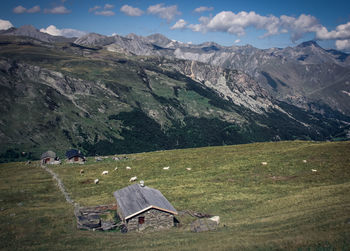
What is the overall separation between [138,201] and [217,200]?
1349cm

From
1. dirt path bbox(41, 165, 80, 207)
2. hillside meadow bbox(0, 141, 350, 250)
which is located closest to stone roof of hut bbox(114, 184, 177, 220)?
hillside meadow bbox(0, 141, 350, 250)

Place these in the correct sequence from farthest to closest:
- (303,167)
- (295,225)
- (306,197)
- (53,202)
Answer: (303,167) < (53,202) < (306,197) < (295,225)

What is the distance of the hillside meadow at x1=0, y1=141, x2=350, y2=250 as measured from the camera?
2700cm

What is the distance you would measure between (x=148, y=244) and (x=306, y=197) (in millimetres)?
24844

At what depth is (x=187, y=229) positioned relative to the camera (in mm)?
35406

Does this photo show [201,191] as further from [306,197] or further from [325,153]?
[325,153]

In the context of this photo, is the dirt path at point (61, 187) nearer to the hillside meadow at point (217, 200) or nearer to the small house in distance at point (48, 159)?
the hillside meadow at point (217, 200)

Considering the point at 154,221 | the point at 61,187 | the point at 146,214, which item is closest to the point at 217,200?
the point at 154,221

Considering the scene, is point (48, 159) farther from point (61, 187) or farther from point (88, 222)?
point (88, 222)

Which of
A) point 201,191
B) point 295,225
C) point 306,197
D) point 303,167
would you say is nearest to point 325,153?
point 303,167

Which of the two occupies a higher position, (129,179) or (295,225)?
(295,225)

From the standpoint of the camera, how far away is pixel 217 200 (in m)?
45.0

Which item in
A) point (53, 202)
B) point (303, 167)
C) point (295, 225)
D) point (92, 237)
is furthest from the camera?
point (303, 167)

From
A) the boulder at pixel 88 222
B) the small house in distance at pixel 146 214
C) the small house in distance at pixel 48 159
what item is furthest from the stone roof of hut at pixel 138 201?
the small house in distance at pixel 48 159
